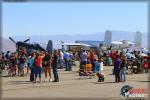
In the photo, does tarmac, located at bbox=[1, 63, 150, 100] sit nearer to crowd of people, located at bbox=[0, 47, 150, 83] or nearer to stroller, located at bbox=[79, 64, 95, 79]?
crowd of people, located at bbox=[0, 47, 150, 83]

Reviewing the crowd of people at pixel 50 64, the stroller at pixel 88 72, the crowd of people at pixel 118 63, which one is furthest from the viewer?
the stroller at pixel 88 72

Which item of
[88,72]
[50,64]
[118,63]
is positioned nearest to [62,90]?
[50,64]

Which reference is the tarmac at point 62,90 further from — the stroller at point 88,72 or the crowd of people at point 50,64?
the stroller at point 88,72

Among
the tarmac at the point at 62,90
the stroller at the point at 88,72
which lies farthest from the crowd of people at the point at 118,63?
the tarmac at the point at 62,90

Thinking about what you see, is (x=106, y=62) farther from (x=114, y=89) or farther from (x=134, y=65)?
(x=114, y=89)

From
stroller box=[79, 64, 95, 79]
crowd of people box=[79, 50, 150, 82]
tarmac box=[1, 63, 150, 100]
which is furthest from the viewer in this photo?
stroller box=[79, 64, 95, 79]

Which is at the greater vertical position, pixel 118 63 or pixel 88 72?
pixel 118 63

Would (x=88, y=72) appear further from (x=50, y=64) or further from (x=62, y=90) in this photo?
(x=62, y=90)

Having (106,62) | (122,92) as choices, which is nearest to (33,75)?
(122,92)

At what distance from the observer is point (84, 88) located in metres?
19.7

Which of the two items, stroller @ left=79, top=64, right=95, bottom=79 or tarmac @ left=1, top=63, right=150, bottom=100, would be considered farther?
stroller @ left=79, top=64, right=95, bottom=79

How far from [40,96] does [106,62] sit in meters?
23.9

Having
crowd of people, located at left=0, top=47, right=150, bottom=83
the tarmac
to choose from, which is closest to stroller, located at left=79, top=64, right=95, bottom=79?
→ crowd of people, located at left=0, top=47, right=150, bottom=83

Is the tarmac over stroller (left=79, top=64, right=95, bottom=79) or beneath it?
beneath
